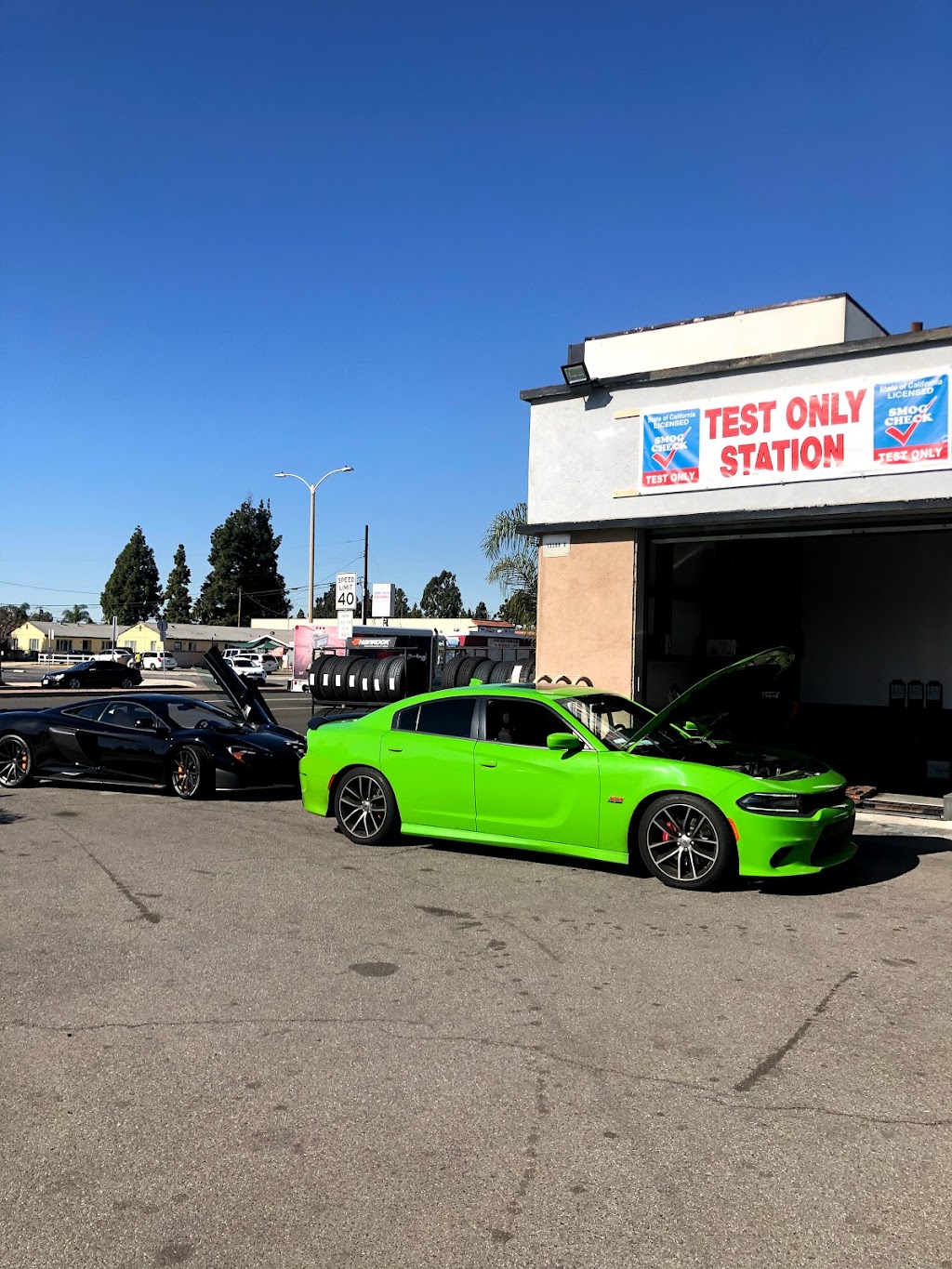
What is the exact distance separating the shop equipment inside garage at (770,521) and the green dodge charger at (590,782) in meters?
3.46

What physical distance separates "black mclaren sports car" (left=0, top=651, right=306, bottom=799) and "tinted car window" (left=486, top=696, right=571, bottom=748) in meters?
4.19

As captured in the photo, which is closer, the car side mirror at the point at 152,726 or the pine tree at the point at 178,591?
the car side mirror at the point at 152,726

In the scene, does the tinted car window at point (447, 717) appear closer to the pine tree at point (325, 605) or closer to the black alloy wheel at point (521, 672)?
the black alloy wheel at point (521, 672)

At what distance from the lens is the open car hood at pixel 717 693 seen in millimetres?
7863

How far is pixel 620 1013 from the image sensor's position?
482 centimetres

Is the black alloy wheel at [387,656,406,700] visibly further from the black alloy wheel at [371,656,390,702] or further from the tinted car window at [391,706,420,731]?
the tinted car window at [391,706,420,731]

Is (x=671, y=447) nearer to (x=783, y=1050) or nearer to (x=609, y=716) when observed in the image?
(x=609, y=716)

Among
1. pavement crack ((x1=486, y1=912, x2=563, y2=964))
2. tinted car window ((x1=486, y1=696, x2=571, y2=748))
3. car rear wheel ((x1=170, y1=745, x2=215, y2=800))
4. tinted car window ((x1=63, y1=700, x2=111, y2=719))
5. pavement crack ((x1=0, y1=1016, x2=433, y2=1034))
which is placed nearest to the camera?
pavement crack ((x1=0, y1=1016, x2=433, y2=1034))

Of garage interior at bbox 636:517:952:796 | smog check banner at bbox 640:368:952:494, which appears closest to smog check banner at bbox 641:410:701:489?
smog check banner at bbox 640:368:952:494

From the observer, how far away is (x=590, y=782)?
25.2 ft

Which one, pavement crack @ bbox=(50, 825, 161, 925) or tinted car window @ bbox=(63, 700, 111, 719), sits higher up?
tinted car window @ bbox=(63, 700, 111, 719)

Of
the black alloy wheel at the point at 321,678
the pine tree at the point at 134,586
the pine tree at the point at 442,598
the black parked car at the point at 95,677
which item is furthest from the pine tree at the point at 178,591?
the black alloy wheel at the point at 321,678

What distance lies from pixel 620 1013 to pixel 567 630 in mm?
8736

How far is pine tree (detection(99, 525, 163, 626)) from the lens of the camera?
119 metres
